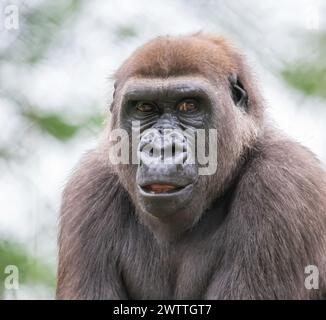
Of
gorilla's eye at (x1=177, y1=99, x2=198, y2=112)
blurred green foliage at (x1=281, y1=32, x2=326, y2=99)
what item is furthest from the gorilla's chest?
blurred green foliage at (x1=281, y1=32, x2=326, y2=99)

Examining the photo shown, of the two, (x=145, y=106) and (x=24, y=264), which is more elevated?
(x=24, y=264)

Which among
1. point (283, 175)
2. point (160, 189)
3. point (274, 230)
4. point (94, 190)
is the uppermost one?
point (94, 190)

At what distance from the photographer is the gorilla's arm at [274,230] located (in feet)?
22.1

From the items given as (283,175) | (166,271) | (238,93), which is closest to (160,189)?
(166,271)

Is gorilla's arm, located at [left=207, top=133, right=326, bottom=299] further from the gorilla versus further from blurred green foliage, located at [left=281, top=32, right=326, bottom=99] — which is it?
blurred green foliage, located at [left=281, top=32, right=326, bottom=99]

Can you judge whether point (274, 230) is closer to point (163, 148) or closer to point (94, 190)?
point (163, 148)

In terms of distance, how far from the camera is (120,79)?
7.39 m

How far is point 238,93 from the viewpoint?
7.33m

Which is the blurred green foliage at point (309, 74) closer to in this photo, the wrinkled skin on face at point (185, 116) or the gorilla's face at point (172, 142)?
the wrinkled skin on face at point (185, 116)

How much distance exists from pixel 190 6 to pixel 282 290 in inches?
229

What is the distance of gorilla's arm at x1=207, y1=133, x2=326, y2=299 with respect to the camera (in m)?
6.73

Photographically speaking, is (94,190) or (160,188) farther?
(94,190)

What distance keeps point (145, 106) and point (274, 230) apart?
1.25m

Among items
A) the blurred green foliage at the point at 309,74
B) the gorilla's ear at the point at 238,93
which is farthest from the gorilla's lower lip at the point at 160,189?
the blurred green foliage at the point at 309,74
